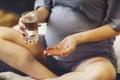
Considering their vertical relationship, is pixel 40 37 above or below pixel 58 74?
above

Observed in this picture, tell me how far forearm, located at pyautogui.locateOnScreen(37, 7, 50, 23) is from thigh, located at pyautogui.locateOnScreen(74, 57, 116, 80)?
0.29m

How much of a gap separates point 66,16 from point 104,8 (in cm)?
17

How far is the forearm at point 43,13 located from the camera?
1.33 m

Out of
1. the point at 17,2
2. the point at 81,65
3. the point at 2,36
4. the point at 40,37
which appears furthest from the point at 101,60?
the point at 17,2

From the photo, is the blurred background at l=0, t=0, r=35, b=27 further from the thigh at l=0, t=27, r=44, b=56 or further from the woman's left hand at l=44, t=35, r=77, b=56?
the woman's left hand at l=44, t=35, r=77, b=56

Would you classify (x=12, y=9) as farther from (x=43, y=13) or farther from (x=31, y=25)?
(x=31, y=25)

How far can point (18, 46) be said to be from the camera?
4.31ft

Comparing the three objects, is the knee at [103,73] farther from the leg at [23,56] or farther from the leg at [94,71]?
the leg at [23,56]

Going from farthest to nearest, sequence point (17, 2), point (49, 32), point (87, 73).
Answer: point (17, 2) < point (49, 32) < point (87, 73)

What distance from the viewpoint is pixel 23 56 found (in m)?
1.28

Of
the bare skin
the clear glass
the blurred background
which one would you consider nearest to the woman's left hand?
the bare skin

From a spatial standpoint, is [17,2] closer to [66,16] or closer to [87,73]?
[66,16]

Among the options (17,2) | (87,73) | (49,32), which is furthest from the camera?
(17,2)

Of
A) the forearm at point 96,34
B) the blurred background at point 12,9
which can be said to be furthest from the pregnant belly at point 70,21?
the blurred background at point 12,9
